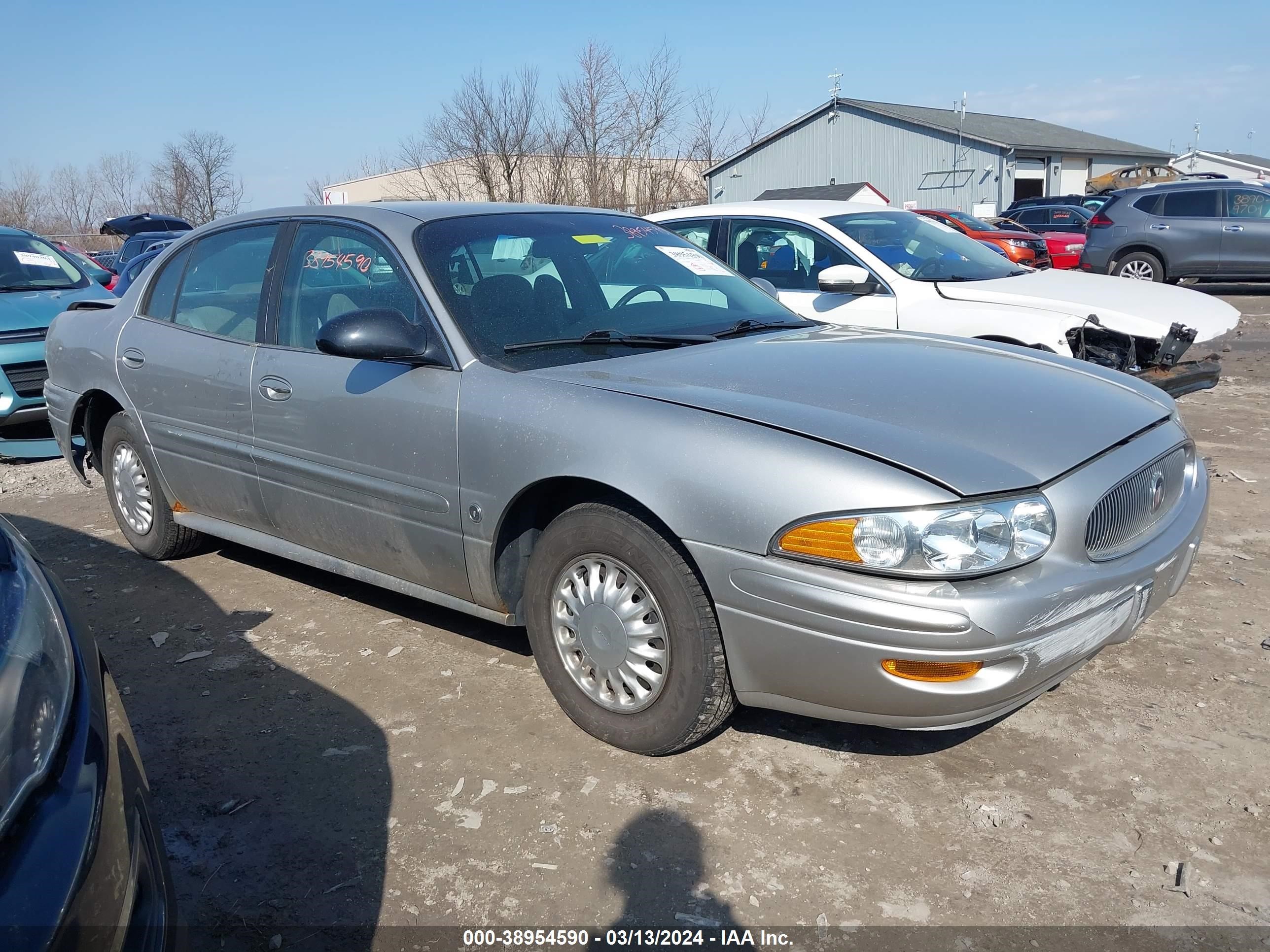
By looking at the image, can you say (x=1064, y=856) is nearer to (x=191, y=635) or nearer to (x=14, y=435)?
(x=191, y=635)

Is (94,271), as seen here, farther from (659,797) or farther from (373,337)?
(659,797)

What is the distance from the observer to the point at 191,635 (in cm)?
425

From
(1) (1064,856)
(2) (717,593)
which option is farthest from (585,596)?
(1) (1064,856)

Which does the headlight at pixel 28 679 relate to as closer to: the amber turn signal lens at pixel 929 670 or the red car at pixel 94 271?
the amber turn signal lens at pixel 929 670

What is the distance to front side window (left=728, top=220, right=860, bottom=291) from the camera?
686 centimetres

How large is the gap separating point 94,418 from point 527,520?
309 cm

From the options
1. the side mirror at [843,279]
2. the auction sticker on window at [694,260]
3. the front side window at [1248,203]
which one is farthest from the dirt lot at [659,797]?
the front side window at [1248,203]

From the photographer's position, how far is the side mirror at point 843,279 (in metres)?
6.16

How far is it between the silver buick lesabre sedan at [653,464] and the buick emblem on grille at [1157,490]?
2 centimetres

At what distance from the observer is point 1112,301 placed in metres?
6.38

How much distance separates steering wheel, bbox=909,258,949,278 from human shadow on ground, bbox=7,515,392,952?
4452 millimetres

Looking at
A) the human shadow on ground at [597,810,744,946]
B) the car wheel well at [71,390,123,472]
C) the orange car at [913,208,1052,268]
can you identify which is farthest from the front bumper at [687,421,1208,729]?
the orange car at [913,208,1052,268]

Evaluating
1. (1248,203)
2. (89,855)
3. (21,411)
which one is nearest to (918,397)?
(89,855)

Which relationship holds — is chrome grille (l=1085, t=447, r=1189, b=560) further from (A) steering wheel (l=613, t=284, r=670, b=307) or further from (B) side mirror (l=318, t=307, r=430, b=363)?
(B) side mirror (l=318, t=307, r=430, b=363)
